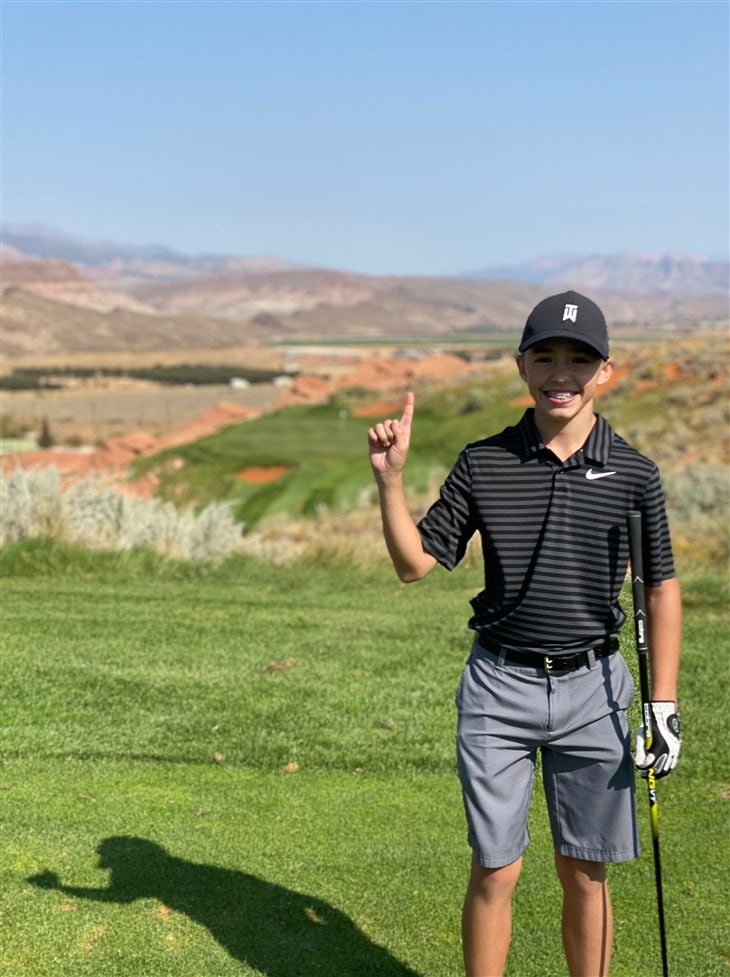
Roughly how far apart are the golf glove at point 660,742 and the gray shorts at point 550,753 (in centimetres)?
6

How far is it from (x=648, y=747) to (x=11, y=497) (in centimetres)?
871

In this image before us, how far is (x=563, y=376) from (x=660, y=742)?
94 centimetres

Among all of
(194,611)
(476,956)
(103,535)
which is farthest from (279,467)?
(476,956)

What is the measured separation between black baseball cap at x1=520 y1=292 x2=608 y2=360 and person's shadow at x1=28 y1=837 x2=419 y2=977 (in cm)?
201

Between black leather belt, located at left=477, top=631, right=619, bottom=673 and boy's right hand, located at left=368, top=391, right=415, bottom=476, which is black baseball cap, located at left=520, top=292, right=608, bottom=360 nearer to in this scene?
boy's right hand, located at left=368, top=391, right=415, bottom=476

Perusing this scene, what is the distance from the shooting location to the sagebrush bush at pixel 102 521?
405 inches

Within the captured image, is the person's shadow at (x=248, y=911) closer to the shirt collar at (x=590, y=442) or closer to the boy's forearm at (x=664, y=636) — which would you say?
the boy's forearm at (x=664, y=636)

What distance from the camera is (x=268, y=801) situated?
4.82m

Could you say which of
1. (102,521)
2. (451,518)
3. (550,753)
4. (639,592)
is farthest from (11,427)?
(639,592)

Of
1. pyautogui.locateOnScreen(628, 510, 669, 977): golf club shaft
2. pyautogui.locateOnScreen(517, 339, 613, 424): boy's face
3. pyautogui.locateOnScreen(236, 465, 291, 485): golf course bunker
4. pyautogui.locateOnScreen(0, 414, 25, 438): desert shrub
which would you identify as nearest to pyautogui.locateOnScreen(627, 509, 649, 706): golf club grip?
pyautogui.locateOnScreen(628, 510, 669, 977): golf club shaft

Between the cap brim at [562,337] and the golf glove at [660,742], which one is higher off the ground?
the cap brim at [562,337]

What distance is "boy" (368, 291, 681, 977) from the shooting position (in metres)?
2.76

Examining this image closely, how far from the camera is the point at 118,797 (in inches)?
190

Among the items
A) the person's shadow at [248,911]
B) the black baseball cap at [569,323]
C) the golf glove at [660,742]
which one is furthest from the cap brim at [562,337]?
the person's shadow at [248,911]
